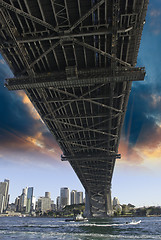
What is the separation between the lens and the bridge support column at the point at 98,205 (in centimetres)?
11425

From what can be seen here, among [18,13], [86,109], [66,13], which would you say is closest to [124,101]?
[86,109]

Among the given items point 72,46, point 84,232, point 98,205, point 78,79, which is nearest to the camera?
point 72,46

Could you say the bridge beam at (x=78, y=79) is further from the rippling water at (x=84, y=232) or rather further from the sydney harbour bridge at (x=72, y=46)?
the rippling water at (x=84, y=232)

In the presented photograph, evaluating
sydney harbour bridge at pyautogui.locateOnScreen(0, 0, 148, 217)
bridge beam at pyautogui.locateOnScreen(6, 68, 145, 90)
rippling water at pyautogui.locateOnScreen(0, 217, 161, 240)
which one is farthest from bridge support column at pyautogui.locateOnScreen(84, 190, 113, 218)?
bridge beam at pyautogui.locateOnScreen(6, 68, 145, 90)

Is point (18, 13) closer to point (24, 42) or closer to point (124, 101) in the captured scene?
point (24, 42)

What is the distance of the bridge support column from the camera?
11425 cm

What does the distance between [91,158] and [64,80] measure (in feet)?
107

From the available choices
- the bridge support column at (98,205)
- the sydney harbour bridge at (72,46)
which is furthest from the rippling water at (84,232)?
the bridge support column at (98,205)

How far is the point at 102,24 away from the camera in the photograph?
63.1ft

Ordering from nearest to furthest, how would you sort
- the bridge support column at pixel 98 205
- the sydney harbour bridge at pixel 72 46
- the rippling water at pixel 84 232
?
the sydney harbour bridge at pixel 72 46 < the rippling water at pixel 84 232 < the bridge support column at pixel 98 205

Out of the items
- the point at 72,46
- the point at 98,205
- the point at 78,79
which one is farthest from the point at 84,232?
the point at 98,205

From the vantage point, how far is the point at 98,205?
118500 millimetres

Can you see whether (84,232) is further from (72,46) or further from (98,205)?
(98,205)

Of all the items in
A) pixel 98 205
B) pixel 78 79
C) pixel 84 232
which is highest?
pixel 78 79
